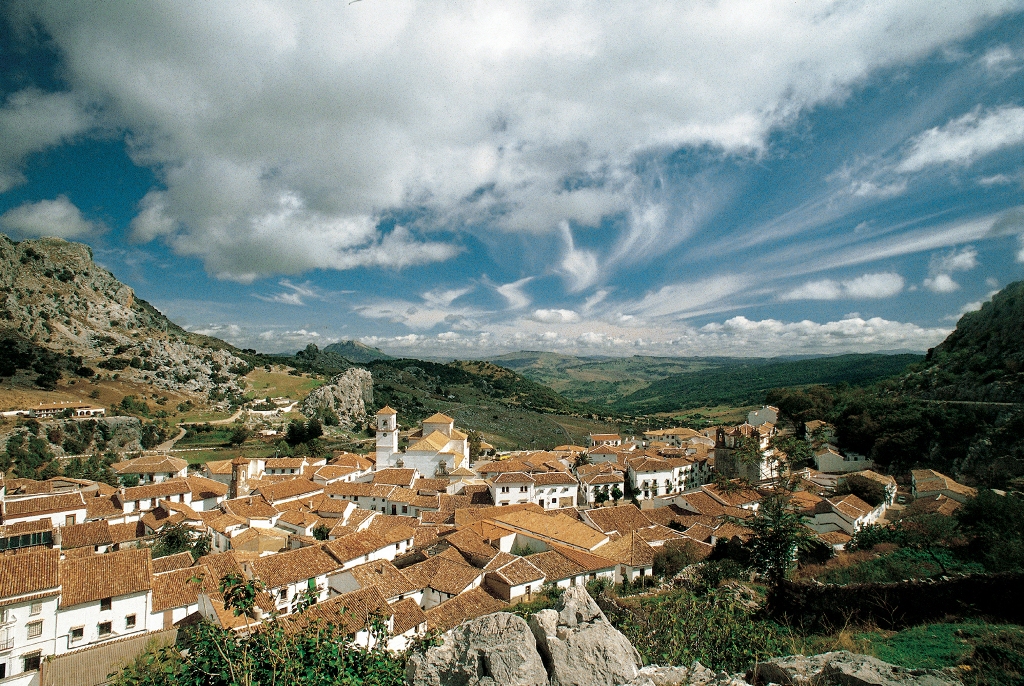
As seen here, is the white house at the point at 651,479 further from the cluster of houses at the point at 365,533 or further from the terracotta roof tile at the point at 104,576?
the terracotta roof tile at the point at 104,576

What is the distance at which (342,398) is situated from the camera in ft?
263

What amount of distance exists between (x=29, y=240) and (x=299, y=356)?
219ft

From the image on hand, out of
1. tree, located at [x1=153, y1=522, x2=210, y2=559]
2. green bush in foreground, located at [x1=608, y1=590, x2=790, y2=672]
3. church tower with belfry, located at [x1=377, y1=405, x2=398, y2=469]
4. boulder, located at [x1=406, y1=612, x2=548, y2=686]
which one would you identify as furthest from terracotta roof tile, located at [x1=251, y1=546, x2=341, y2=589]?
church tower with belfry, located at [x1=377, y1=405, x2=398, y2=469]

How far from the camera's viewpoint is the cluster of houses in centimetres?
1608

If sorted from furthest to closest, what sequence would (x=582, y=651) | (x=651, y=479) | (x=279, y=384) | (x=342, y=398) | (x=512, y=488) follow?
(x=279, y=384) < (x=342, y=398) < (x=651, y=479) < (x=512, y=488) < (x=582, y=651)

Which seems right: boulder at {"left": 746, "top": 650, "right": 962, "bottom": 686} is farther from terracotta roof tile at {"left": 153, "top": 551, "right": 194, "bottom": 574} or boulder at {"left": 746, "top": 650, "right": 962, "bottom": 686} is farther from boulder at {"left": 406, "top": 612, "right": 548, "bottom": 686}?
terracotta roof tile at {"left": 153, "top": 551, "right": 194, "bottom": 574}

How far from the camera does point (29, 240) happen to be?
8456cm

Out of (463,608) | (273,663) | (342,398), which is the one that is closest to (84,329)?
(342,398)

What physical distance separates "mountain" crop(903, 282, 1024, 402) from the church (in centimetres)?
5340

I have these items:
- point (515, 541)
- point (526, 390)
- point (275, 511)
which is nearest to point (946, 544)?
point (515, 541)

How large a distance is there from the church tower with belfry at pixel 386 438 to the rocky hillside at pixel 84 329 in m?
53.3

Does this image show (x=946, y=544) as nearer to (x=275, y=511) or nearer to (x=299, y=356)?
(x=275, y=511)

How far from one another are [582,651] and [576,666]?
23cm

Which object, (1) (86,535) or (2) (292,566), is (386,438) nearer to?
(1) (86,535)
